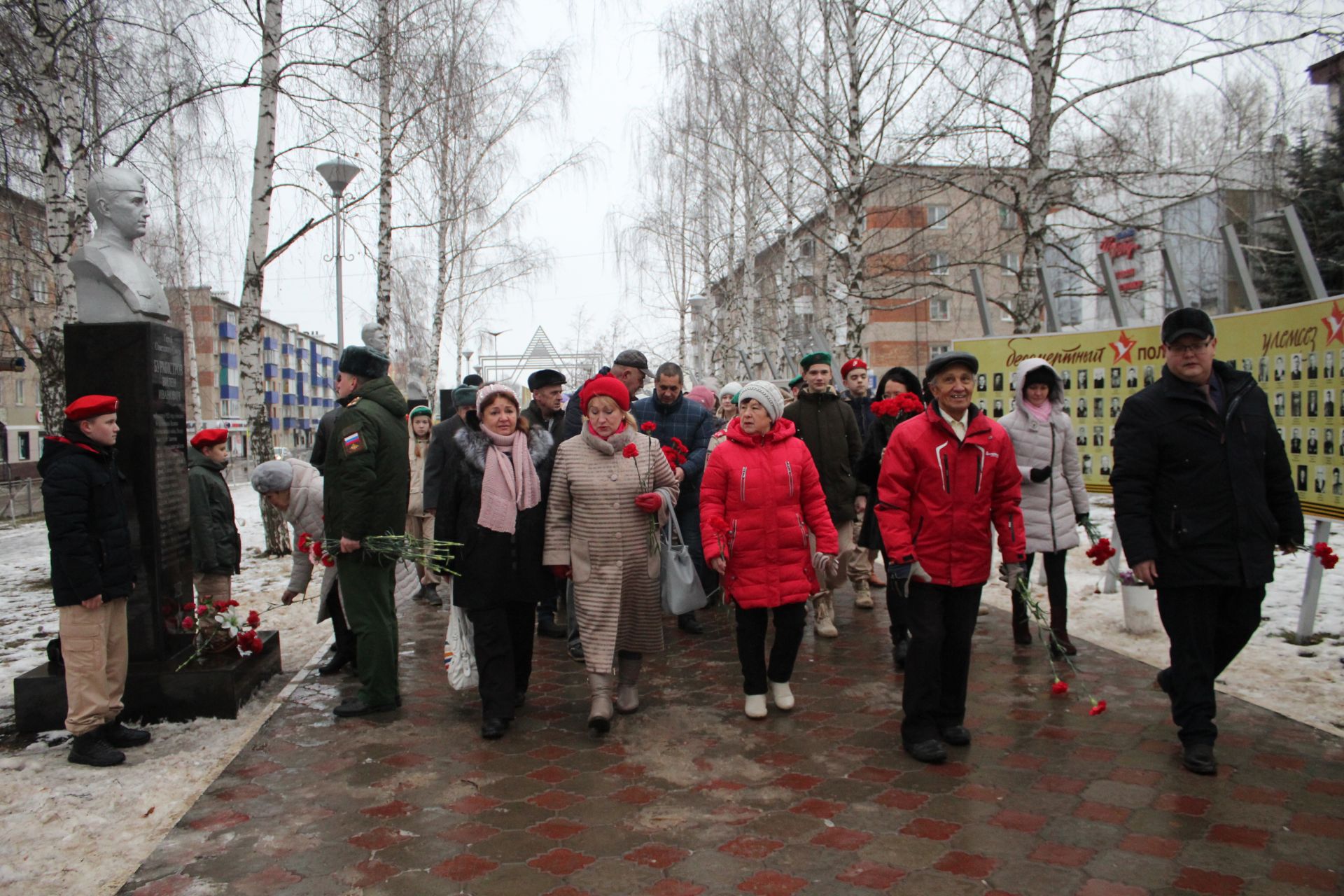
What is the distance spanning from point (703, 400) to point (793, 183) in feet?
40.7

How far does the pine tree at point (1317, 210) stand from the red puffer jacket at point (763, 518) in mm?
17384

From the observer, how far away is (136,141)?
32.0 ft

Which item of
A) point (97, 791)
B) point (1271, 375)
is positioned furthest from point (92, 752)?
point (1271, 375)

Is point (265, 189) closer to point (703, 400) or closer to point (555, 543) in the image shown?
point (703, 400)

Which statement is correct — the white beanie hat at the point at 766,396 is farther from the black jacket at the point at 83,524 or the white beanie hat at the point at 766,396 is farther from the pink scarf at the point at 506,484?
the black jacket at the point at 83,524

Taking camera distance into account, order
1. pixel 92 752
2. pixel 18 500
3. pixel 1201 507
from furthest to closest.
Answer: pixel 18 500 < pixel 92 752 < pixel 1201 507

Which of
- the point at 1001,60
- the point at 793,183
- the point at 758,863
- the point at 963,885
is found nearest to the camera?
the point at 963,885

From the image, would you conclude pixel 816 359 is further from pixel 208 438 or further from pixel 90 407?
pixel 90 407

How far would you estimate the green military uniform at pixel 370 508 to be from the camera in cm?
514

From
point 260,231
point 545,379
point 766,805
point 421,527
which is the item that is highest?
point 260,231

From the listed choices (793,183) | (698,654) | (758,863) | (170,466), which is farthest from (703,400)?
(793,183)

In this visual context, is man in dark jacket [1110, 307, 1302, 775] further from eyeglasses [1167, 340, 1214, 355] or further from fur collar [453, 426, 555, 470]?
fur collar [453, 426, 555, 470]

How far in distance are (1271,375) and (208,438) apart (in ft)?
24.4

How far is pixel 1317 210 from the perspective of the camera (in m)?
20.4
